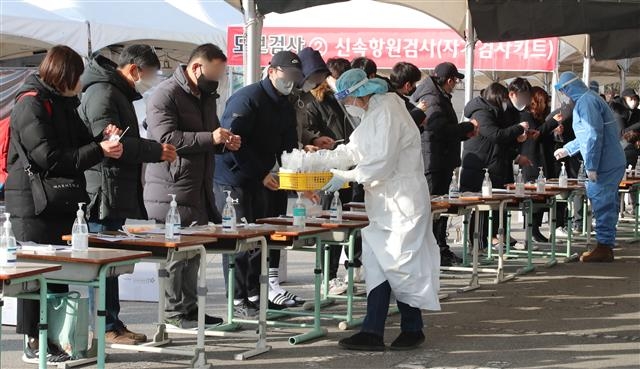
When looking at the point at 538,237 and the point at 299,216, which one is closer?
the point at 299,216

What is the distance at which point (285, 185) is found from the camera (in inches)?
290

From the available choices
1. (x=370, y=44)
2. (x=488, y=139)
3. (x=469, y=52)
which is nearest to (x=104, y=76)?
(x=488, y=139)

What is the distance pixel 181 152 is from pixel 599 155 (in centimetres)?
595

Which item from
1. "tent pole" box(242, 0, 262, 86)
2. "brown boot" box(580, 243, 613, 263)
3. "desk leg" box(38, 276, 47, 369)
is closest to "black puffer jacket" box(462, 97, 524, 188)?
"brown boot" box(580, 243, 613, 263)

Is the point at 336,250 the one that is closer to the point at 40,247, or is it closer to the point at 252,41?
the point at 252,41

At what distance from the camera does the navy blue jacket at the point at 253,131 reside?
25.4 ft

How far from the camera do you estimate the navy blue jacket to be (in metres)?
7.74

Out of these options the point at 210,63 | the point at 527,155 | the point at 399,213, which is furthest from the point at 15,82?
the point at 399,213

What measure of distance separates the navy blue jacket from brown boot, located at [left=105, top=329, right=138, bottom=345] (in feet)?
5.14

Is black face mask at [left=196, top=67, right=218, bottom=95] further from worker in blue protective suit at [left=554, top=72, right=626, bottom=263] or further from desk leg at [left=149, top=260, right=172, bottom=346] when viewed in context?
worker in blue protective suit at [left=554, top=72, right=626, bottom=263]

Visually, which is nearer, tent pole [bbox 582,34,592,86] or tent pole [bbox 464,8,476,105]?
tent pole [bbox 464,8,476,105]

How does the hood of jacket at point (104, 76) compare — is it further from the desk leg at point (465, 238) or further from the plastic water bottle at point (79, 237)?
the desk leg at point (465, 238)

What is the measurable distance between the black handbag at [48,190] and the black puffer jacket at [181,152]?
3.48 feet

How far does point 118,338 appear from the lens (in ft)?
22.1
